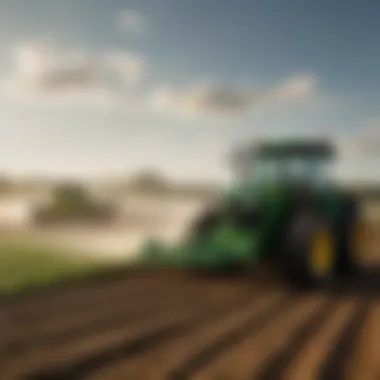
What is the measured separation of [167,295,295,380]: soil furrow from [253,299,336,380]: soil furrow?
21 centimetres

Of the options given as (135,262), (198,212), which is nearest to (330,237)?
(198,212)

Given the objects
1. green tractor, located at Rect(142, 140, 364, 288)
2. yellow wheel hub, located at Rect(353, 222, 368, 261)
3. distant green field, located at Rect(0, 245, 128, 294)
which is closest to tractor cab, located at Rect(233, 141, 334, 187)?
green tractor, located at Rect(142, 140, 364, 288)

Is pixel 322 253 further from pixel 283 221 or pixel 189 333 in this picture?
pixel 189 333

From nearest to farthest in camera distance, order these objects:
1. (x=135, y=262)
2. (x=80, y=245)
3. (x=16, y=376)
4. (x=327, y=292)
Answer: (x=16, y=376) < (x=327, y=292) < (x=135, y=262) < (x=80, y=245)

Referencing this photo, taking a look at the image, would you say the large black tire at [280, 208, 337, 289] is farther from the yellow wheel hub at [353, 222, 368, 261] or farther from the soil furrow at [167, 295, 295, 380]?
the yellow wheel hub at [353, 222, 368, 261]

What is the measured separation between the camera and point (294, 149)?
4828 mm

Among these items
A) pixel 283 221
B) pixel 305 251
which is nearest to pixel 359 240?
pixel 283 221

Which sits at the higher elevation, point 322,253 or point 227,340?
point 322,253

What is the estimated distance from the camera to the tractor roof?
4.75 metres

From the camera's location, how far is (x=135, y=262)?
466 centimetres

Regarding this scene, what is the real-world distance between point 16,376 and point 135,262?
234 cm

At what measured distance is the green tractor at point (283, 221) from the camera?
173 inches

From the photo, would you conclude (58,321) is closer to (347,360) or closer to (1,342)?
(1,342)

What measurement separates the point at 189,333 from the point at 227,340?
22 cm
